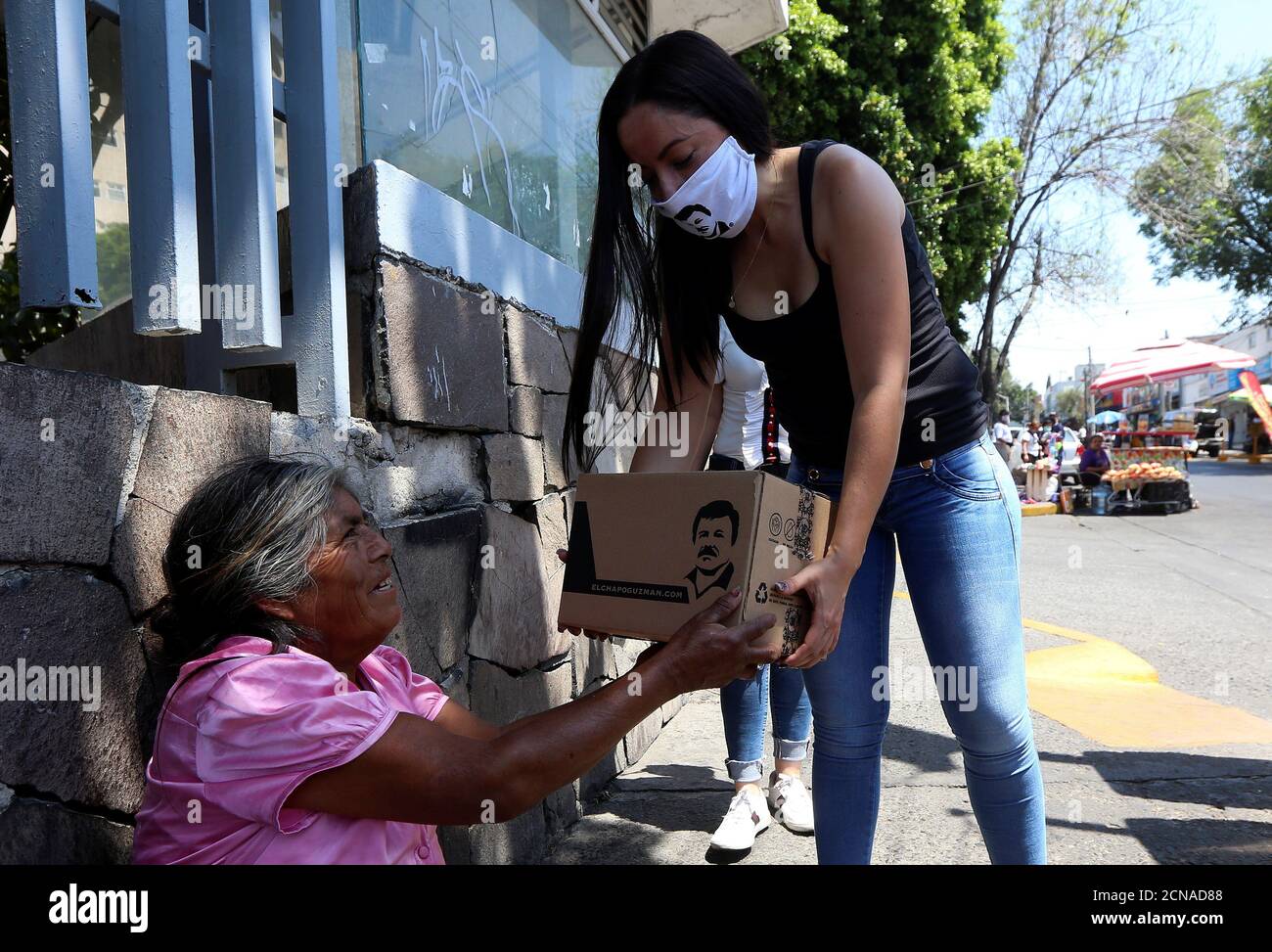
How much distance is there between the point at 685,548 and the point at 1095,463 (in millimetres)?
14238

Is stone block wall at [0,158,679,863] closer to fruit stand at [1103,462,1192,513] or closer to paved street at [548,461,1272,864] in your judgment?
paved street at [548,461,1272,864]

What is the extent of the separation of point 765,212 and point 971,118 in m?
12.1

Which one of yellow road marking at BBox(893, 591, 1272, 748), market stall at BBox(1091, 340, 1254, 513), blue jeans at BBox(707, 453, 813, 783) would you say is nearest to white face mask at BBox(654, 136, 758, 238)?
blue jeans at BBox(707, 453, 813, 783)

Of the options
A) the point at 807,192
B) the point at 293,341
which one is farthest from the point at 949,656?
the point at 293,341

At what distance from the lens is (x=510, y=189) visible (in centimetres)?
336

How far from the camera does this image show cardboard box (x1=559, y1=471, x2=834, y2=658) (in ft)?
4.86

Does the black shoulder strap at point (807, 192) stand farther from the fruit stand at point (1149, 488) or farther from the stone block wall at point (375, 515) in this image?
the fruit stand at point (1149, 488)

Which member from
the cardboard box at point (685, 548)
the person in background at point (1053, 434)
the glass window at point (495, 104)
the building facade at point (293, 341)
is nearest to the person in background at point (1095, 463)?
the person in background at point (1053, 434)

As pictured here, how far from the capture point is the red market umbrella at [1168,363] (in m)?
18.4

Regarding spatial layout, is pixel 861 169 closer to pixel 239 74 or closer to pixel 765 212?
pixel 765 212

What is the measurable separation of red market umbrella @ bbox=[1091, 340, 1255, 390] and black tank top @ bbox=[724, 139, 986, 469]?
19.0 metres

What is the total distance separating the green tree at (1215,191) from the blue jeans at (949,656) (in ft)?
57.5

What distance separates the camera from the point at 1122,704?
411 cm
